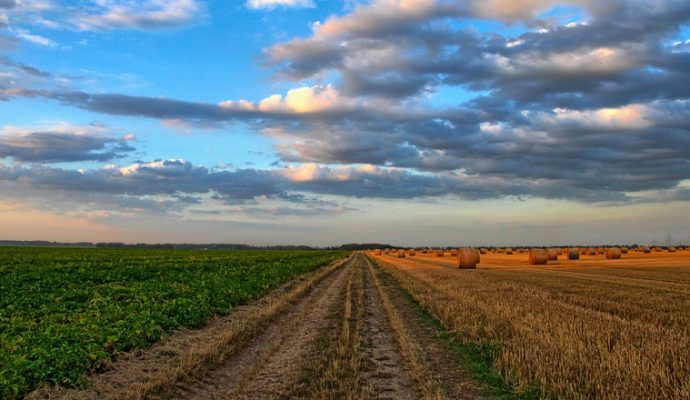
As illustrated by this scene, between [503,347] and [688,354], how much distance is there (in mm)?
3335

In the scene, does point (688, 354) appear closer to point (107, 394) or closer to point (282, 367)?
point (282, 367)

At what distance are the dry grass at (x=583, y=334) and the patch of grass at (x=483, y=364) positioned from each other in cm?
17

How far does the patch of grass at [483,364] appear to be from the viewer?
8281 mm

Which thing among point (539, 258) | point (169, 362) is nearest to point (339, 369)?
point (169, 362)

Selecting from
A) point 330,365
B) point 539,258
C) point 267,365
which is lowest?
point 267,365

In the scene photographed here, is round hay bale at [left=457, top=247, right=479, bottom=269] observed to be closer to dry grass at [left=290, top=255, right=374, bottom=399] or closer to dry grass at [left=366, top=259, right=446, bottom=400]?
dry grass at [left=366, top=259, right=446, bottom=400]

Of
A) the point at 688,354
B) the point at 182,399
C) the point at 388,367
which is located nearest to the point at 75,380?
the point at 182,399

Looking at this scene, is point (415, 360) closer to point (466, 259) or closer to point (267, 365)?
point (267, 365)

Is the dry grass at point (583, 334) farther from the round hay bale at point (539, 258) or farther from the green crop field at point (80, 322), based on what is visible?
the round hay bale at point (539, 258)

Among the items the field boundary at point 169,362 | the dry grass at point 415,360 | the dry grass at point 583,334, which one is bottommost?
the field boundary at point 169,362

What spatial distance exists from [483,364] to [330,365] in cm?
302

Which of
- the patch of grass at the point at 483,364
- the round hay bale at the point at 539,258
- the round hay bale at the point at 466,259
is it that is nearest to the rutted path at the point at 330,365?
the patch of grass at the point at 483,364

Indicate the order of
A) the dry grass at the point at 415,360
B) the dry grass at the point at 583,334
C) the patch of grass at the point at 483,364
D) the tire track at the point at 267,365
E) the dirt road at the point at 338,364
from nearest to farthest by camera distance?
the dry grass at the point at 583,334, the patch of grass at the point at 483,364, the dry grass at the point at 415,360, the dirt road at the point at 338,364, the tire track at the point at 267,365

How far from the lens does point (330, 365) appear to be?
10.1 meters
